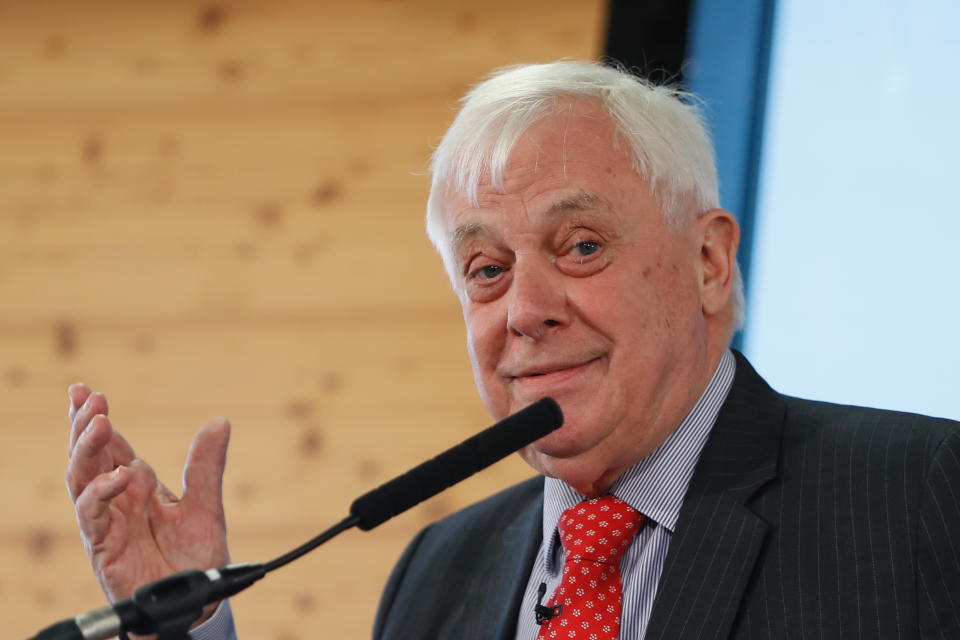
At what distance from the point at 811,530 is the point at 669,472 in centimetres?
23

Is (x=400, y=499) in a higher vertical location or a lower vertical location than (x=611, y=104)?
lower

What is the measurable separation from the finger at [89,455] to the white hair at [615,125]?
606 mm

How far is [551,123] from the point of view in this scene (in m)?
1.58

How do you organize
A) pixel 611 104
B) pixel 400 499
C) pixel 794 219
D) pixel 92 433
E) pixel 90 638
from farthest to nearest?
pixel 794 219
pixel 611 104
pixel 92 433
pixel 400 499
pixel 90 638

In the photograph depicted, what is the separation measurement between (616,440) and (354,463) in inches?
59.2

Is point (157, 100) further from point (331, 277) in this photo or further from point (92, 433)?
point (92, 433)

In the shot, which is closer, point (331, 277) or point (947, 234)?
point (947, 234)

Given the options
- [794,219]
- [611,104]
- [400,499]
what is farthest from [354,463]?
[400,499]

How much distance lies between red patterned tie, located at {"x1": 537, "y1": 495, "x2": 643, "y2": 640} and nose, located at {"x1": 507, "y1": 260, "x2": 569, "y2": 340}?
0.91 feet

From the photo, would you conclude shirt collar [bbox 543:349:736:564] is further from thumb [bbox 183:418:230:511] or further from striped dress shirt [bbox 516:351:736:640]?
thumb [bbox 183:418:230:511]

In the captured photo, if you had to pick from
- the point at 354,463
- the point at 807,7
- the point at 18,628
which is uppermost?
the point at 807,7

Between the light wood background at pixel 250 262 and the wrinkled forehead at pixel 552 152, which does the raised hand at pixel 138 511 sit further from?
the light wood background at pixel 250 262

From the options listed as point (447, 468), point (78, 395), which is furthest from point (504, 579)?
point (78, 395)

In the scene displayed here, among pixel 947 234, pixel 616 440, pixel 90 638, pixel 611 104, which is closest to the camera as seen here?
pixel 90 638
